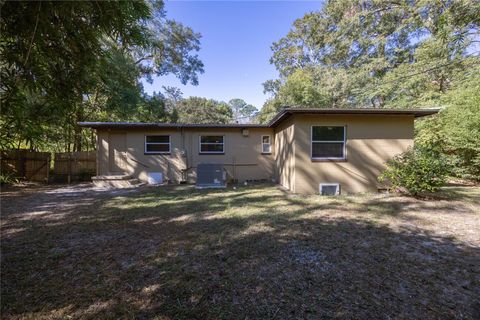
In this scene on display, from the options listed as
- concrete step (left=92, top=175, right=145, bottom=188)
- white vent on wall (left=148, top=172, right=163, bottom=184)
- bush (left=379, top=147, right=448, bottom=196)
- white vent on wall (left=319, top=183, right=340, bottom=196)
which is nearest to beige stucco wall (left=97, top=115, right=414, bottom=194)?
white vent on wall (left=319, top=183, right=340, bottom=196)

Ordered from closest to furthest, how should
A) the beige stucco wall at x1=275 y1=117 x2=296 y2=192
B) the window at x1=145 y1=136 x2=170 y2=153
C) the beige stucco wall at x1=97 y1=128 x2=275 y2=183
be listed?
the beige stucco wall at x1=275 y1=117 x2=296 y2=192 < the beige stucco wall at x1=97 y1=128 x2=275 y2=183 < the window at x1=145 y1=136 x2=170 y2=153

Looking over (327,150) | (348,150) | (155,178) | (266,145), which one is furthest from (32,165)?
(348,150)

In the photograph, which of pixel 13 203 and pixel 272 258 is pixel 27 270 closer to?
pixel 272 258

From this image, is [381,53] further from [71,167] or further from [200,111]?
[200,111]

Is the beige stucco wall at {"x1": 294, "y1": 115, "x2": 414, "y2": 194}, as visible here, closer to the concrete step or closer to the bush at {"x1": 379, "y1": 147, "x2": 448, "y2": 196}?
the bush at {"x1": 379, "y1": 147, "x2": 448, "y2": 196}

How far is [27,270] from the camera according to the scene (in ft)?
8.80

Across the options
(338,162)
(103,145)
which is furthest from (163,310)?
(103,145)

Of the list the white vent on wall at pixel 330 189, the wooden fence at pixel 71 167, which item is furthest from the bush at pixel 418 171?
the wooden fence at pixel 71 167

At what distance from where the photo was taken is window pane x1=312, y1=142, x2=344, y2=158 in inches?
288

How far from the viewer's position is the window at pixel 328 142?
23.9 feet

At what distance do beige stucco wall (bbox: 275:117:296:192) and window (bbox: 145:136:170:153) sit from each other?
5083 mm

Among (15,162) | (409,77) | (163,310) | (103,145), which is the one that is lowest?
(163,310)

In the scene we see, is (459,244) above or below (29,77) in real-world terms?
below

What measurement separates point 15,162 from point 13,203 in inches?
219
